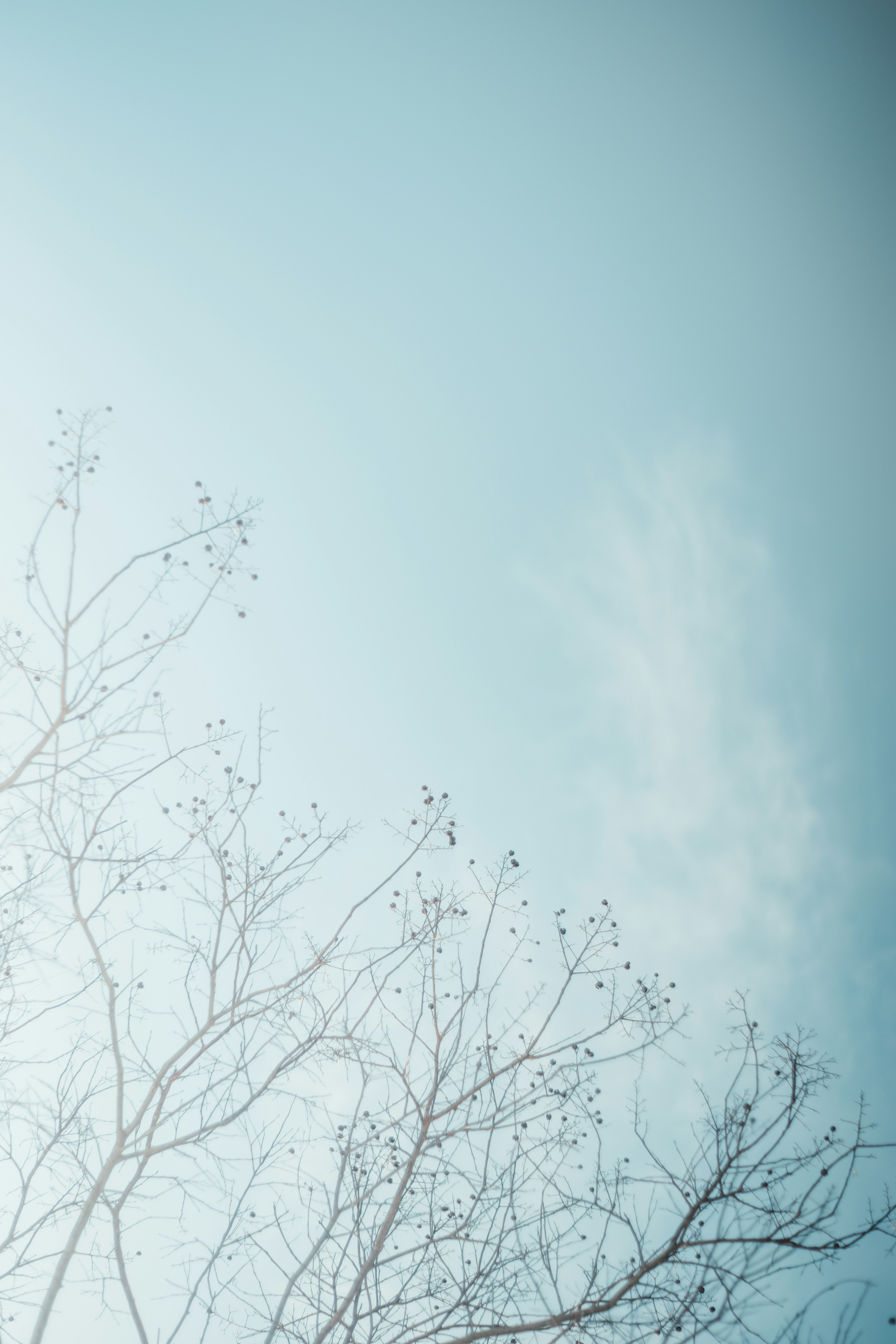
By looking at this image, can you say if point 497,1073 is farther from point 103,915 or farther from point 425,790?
point 103,915

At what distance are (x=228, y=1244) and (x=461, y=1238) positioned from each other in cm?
247

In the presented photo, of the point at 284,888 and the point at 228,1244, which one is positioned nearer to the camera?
the point at 228,1244

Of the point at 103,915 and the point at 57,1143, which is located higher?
the point at 103,915

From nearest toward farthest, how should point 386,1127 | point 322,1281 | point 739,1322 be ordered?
point 739,1322
point 322,1281
point 386,1127

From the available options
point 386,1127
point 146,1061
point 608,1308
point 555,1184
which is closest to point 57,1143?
point 146,1061

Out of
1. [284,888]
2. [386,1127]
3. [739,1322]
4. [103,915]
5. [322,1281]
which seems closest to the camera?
[739,1322]

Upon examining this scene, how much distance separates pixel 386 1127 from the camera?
5.51 m

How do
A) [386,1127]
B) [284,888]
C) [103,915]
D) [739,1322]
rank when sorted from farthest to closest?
[284,888] < [103,915] < [386,1127] < [739,1322]

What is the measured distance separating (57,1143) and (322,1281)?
2742mm

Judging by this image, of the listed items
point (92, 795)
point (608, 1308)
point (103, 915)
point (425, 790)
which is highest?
point (425, 790)

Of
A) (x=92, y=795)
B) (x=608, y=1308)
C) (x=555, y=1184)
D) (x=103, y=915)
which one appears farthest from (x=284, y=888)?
(x=608, y=1308)

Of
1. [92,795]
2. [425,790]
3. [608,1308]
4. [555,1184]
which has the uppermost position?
[425,790]

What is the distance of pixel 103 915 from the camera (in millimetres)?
5871

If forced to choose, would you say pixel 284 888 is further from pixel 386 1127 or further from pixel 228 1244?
pixel 228 1244
